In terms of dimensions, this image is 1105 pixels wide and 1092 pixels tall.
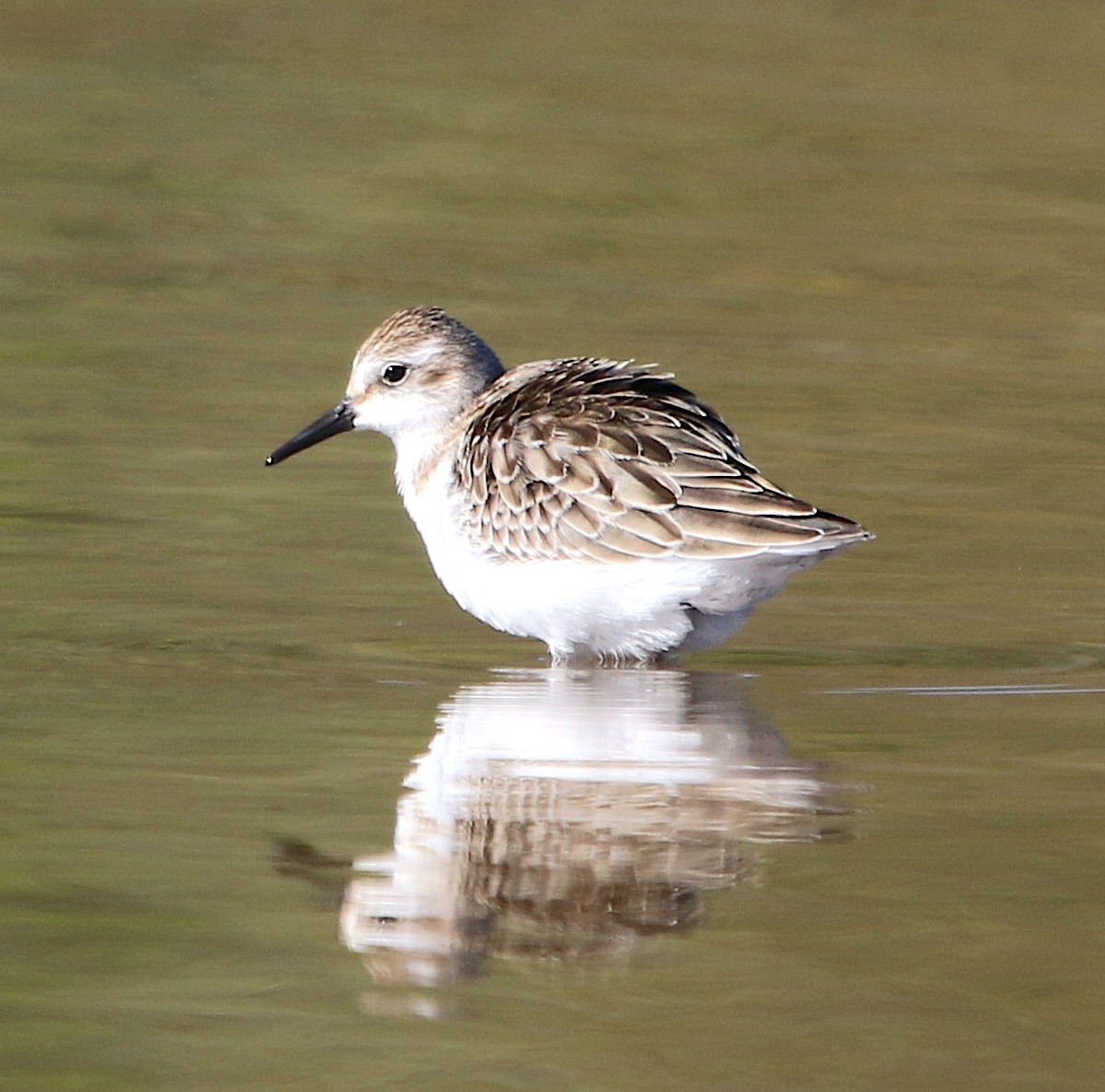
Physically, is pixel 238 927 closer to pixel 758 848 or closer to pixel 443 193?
pixel 758 848

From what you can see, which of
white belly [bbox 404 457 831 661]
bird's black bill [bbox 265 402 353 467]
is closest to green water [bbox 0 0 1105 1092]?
white belly [bbox 404 457 831 661]

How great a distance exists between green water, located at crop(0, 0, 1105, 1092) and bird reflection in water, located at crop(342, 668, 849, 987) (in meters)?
0.10

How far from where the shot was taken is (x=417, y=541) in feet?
31.9

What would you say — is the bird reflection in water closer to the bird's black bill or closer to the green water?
the green water

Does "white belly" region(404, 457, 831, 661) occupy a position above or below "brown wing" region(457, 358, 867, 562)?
below

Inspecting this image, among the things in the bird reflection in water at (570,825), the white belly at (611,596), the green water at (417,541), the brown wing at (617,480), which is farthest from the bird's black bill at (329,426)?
the bird reflection in water at (570,825)

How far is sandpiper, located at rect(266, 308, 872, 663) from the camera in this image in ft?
24.8

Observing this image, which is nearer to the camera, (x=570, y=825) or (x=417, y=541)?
(x=570, y=825)

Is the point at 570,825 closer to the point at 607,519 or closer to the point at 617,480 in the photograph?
the point at 607,519

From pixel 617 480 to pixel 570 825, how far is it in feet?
6.77

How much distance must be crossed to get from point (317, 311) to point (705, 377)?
234 centimetres

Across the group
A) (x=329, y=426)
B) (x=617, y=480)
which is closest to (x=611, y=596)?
(x=617, y=480)

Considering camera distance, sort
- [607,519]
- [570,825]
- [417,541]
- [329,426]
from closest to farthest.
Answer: [570,825] → [607,519] → [329,426] → [417,541]

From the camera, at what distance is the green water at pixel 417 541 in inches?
199
